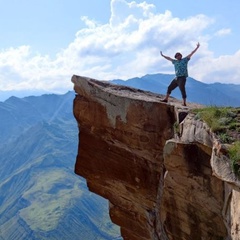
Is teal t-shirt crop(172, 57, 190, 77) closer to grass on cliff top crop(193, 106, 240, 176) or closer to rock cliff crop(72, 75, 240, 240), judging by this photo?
rock cliff crop(72, 75, 240, 240)

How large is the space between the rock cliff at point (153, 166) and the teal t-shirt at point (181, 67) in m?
1.87

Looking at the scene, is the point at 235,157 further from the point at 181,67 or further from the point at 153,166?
the point at 181,67

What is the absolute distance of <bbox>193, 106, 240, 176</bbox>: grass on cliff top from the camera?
15169 millimetres

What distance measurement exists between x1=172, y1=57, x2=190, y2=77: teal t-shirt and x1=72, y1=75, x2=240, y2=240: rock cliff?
1873 millimetres

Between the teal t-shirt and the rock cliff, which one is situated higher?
the teal t-shirt

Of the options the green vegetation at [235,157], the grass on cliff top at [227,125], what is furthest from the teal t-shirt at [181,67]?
the green vegetation at [235,157]

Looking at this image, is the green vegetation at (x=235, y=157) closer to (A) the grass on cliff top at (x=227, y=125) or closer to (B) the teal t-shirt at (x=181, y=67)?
(A) the grass on cliff top at (x=227, y=125)

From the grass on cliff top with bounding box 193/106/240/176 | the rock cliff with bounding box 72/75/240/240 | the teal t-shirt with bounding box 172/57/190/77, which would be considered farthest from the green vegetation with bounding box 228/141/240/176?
the teal t-shirt with bounding box 172/57/190/77

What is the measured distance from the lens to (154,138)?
912 inches

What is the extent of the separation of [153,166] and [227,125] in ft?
22.9

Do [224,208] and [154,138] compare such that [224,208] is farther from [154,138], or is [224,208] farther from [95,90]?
[95,90]

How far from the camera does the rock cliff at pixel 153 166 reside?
1839cm

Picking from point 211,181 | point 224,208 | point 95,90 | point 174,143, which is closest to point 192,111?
point 174,143

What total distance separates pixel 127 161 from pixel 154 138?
9.28 ft
